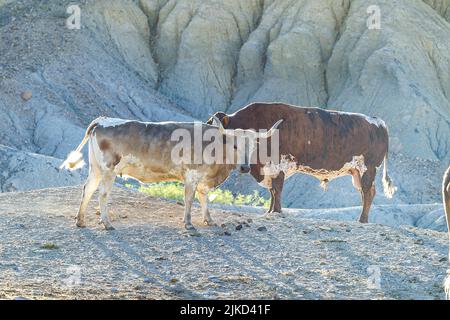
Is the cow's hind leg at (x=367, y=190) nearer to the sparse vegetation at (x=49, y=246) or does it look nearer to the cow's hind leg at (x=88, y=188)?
the cow's hind leg at (x=88, y=188)

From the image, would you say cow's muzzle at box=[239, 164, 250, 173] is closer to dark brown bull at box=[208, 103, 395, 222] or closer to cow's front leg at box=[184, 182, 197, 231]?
cow's front leg at box=[184, 182, 197, 231]

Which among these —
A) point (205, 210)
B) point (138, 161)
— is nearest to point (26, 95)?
point (138, 161)

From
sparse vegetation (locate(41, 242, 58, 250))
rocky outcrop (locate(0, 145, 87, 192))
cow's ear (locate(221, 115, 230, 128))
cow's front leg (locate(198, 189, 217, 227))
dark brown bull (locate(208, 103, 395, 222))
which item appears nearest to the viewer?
sparse vegetation (locate(41, 242, 58, 250))

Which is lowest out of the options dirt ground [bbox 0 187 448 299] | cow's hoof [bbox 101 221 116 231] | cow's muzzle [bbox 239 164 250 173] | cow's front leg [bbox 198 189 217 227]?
dirt ground [bbox 0 187 448 299]

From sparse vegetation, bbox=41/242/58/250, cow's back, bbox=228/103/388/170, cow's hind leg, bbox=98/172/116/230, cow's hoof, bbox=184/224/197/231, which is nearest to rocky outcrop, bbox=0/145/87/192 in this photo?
cow's back, bbox=228/103/388/170

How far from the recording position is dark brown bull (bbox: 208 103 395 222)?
1620 cm

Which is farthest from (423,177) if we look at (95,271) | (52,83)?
(95,271)

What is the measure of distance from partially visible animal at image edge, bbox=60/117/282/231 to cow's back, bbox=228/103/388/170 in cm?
284

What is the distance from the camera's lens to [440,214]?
2484 cm

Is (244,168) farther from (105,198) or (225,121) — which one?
(225,121)

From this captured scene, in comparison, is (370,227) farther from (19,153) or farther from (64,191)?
(19,153)

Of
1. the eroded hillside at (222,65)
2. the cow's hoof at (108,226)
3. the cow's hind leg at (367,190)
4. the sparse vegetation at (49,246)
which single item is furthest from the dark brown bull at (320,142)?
the eroded hillside at (222,65)

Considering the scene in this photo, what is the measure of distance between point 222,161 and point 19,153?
14.5 metres
